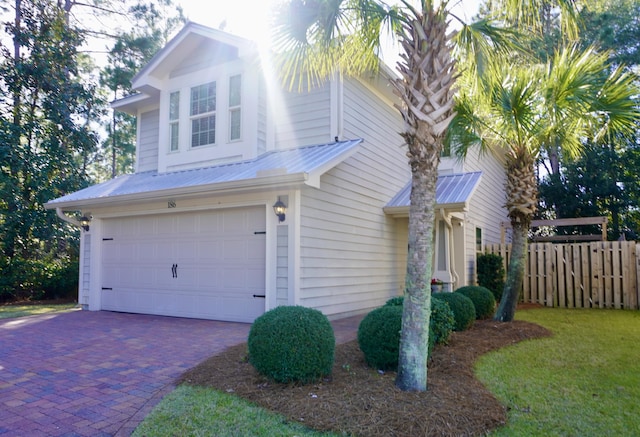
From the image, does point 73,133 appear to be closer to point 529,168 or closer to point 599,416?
point 529,168

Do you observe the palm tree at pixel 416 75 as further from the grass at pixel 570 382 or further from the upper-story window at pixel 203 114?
the upper-story window at pixel 203 114

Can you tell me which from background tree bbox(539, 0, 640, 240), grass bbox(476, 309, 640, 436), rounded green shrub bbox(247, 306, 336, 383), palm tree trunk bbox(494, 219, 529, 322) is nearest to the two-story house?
palm tree trunk bbox(494, 219, 529, 322)

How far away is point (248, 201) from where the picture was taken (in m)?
8.58

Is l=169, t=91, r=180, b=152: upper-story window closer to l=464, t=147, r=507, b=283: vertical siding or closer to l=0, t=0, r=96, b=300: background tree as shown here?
l=0, t=0, r=96, b=300: background tree

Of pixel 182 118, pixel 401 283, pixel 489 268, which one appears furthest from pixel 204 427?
pixel 489 268

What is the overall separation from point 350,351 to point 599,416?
2945 mm

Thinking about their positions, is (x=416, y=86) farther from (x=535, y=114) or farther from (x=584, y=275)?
(x=584, y=275)

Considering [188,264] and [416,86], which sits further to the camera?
[188,264]

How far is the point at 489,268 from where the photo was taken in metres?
12.9

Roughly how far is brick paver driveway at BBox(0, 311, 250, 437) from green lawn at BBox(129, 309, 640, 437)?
0.41m

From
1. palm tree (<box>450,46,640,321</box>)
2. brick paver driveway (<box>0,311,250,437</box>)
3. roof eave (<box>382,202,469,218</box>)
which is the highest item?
palm tree (<box>450,46,640,321</box>)

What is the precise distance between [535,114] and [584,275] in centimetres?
650

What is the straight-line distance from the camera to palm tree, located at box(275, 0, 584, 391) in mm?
4352

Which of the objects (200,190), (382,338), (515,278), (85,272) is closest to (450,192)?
(515,278)
